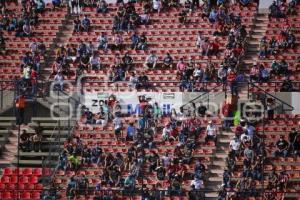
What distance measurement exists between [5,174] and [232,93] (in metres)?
9.48

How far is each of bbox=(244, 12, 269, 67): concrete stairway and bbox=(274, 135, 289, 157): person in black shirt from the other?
6.74 metres

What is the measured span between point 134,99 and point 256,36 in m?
7.07

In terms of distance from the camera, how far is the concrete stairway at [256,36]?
1870 inches

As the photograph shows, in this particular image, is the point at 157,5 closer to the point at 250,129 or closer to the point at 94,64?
the point at 94,64

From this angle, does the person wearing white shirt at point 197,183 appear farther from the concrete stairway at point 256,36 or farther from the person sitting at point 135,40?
the person sitting at point 135,40

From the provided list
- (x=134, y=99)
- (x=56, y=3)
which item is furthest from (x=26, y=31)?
(x=134, y=99)

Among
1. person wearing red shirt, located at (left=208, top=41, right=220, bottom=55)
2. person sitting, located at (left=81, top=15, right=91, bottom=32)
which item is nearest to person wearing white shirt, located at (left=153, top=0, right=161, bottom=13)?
person sitting, located at (left=81, top=15, right=91, bottom=32)

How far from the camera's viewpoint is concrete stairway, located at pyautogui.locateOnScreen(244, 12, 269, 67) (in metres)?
47.5

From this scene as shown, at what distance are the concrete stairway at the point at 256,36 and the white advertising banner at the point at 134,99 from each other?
13.0 feet

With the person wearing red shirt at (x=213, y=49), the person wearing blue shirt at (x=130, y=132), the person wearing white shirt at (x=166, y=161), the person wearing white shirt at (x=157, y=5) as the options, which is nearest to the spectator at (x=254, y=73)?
the person wearing red shirt at (x=213, y=49)

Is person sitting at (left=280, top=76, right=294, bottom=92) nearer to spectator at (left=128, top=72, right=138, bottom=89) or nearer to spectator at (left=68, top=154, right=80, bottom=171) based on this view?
spectator at (left=128, top=72, right=138, bottom=89)

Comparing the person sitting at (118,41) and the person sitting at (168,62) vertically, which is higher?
the person sitting at (118,41)

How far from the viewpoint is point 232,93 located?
43688mm

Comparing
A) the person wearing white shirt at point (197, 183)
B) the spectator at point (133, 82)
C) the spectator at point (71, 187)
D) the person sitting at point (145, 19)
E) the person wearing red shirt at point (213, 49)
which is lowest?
the spectator at point (71, 187)
